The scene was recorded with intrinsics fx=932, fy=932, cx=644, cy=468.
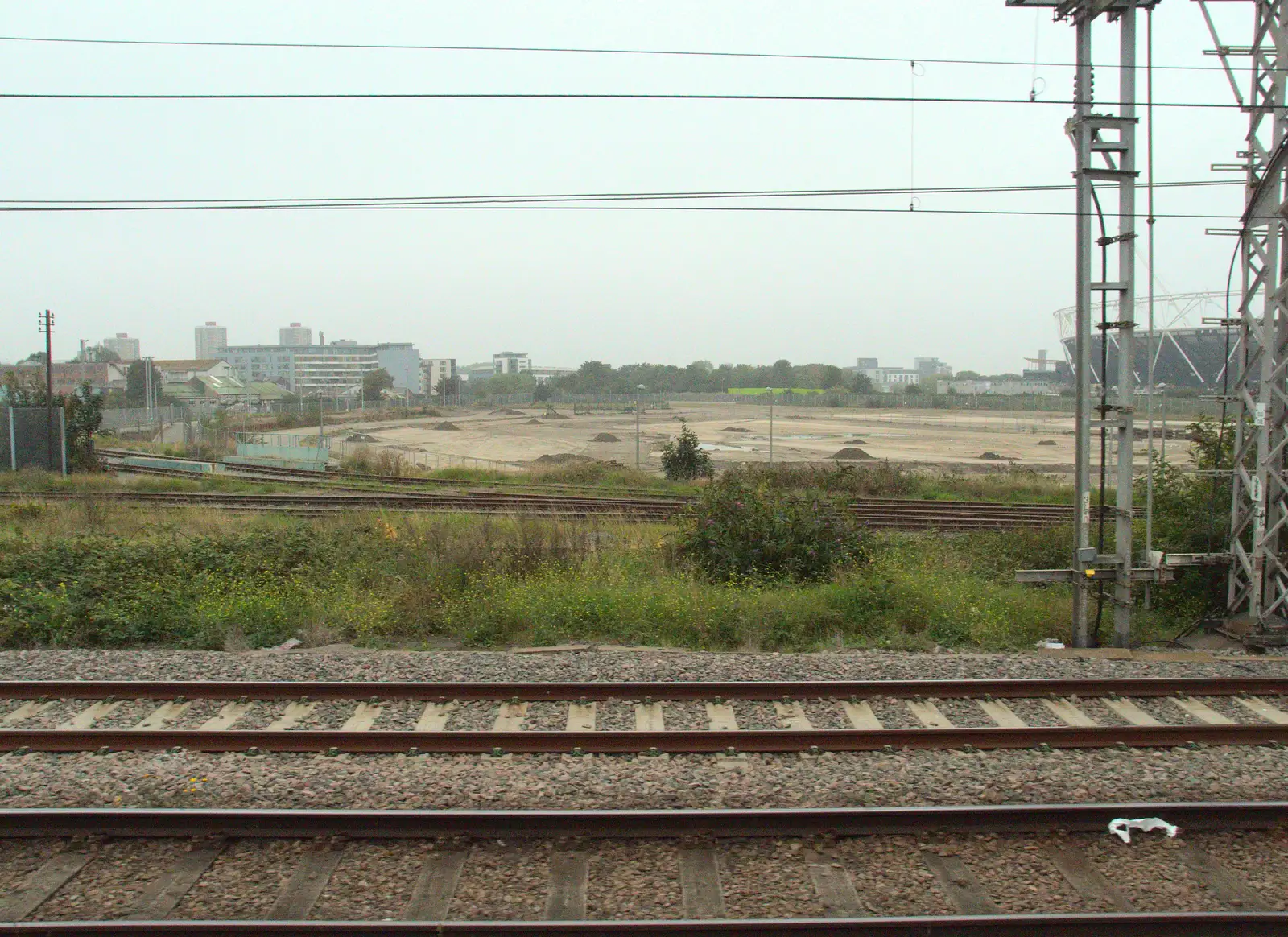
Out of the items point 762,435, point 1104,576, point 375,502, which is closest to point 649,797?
point 1104,576

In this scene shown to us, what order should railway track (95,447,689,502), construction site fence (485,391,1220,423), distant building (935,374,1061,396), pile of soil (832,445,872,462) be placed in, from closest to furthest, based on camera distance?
railway track (95,447,689,502) < pile of soil (832,445,872,462) < construction site fence (485,391,1220,423) < distant building (935,374,1061,396)

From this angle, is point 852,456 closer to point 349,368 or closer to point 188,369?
point 188,369

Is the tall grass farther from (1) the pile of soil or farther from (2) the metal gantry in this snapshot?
(1) the pile of soil

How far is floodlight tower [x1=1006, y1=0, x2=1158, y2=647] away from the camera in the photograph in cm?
1000

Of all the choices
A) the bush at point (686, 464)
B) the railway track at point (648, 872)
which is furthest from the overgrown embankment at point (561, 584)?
A: the bush at point (686, 464)

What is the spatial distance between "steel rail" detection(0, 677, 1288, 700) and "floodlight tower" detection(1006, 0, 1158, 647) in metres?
2.85

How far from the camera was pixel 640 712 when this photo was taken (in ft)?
25.4

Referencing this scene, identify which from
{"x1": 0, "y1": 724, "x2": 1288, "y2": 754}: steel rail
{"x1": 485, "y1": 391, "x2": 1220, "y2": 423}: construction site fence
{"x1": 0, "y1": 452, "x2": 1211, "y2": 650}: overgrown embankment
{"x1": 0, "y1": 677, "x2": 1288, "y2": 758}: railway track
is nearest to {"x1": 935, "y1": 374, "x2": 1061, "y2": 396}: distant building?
{"x1": 485, "y1": 391, "x2": 1220, "y2": 423}: construction site fence

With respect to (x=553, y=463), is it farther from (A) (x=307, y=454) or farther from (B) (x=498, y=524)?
(B) (x=498, y=524)

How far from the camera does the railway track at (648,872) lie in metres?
4.71

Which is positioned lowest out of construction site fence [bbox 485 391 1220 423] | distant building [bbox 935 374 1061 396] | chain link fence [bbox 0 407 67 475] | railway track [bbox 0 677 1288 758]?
railway track [bbox 0 677 1288 758]

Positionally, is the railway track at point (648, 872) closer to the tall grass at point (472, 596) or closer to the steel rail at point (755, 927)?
the steel rail at point (755, 927)

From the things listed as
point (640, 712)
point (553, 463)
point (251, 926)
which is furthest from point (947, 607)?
point (553, 463)

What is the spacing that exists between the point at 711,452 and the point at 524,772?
3948 cm
